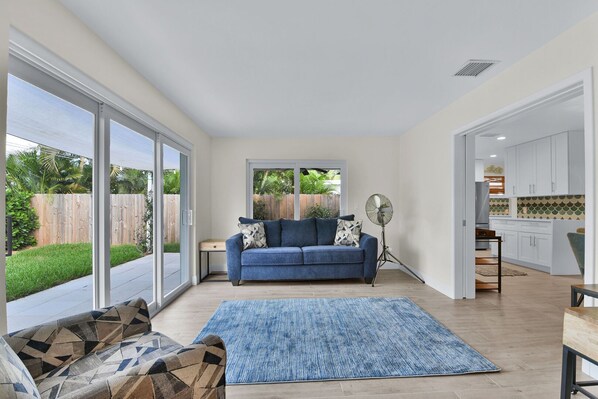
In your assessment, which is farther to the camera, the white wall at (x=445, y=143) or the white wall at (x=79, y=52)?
the white wall at (x=445, y=143)

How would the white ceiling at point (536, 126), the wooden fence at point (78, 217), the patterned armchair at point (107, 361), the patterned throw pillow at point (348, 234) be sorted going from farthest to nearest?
the patterned throw pillow at point (348, 234), the white ceiling at point (536, 126), the wooden fence at point (78, 217), the patterned armchair at point (107, 361)

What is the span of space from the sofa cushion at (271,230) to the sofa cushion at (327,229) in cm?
68

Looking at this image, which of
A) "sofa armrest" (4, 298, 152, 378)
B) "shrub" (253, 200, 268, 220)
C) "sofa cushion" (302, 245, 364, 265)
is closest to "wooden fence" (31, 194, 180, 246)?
"sofa armrest" (4, 298, 152, 378)

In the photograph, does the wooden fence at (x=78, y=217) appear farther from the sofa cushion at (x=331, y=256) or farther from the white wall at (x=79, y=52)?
the sofa cushion at (x=331, y=256)

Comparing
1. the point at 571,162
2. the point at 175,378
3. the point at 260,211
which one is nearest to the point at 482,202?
the point at 571,162

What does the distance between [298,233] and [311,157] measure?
4.69 ft

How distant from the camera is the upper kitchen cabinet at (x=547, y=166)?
508 cm

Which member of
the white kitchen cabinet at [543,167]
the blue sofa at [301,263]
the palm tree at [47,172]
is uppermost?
the white kitchen cabinet at [543,167]

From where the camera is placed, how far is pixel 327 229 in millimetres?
5098

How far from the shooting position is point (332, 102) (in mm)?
3654

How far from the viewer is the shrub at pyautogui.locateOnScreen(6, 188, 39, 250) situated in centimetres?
161

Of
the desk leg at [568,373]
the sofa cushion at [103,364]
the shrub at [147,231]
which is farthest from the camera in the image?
the shrub at [147,231]

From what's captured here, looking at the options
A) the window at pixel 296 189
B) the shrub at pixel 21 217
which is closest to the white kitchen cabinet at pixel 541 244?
the window at pixel 296 189

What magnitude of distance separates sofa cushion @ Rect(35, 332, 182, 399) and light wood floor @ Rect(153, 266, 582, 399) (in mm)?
663
